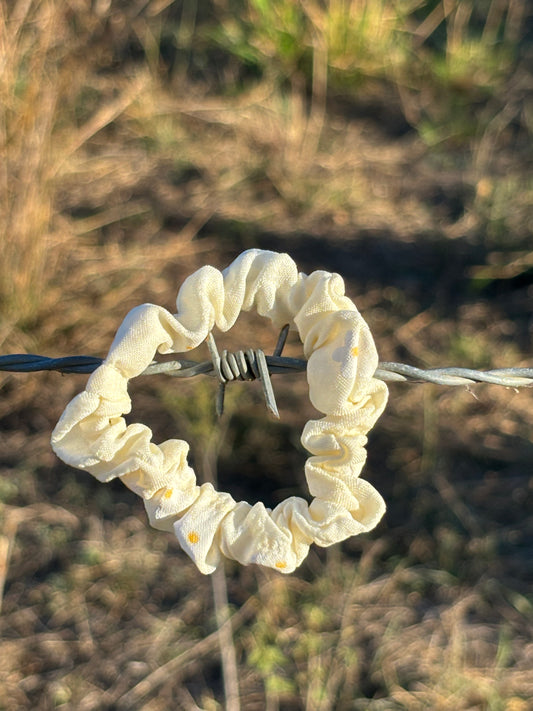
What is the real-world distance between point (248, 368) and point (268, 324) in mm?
1987

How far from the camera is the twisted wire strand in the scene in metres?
0.88

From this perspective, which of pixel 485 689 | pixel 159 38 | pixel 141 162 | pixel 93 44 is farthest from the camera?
pixel 159 38

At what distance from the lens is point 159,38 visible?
4195 mm

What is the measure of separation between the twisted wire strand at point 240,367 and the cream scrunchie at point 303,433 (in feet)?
0.17

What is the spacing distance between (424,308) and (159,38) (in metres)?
2.54

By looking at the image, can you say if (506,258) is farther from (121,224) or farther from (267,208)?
(121,224)

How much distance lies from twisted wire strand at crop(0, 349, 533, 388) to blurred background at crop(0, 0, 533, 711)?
0.16 metres

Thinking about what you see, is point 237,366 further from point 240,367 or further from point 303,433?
point 303,433

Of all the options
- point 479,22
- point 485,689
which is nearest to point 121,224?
point 485,689

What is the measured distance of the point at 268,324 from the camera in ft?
9.39

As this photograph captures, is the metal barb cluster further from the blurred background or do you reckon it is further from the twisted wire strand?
the blurred background

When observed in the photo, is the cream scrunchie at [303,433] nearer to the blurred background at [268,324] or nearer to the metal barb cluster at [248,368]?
the metal barb cluster at [248,368]

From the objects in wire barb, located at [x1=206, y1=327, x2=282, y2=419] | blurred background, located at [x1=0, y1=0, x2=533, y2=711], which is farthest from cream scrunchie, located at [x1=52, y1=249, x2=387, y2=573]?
blurred background, located at [x1=0, y1=0, x2=533, y2=711]

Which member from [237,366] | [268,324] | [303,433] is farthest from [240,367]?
[268,324]
